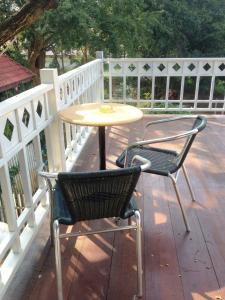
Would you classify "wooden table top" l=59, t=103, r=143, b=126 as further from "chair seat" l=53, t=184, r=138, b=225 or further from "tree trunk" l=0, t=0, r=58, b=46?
"tree trunk" l=0, t=0, r=58, b=46

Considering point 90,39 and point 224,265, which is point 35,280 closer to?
point 224,265

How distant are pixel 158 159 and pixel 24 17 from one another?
9.75 feet

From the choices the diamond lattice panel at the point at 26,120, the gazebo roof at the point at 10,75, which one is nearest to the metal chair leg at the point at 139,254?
the diamond lattice panel at the point at 26,120

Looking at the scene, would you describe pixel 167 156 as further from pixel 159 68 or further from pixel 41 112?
pixel 159 68

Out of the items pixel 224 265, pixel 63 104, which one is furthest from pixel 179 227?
pixel 63 104

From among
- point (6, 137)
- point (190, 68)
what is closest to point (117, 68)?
point (190, 68)

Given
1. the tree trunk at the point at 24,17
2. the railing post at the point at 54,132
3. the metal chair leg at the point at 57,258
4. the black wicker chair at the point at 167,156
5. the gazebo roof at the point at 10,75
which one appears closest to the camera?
the metal chair leg at the point at 57,258

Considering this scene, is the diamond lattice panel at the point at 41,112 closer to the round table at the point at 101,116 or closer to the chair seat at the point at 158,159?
the round table at the point at 101,116

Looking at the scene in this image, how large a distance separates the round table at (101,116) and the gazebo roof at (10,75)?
17.2 ft

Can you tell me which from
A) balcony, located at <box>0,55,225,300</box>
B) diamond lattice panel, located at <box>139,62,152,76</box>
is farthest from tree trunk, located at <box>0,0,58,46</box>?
diamond lattice panel, located at <box>139,62,152,76</box>

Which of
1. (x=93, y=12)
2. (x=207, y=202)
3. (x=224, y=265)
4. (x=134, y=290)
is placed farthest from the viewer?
(x=93, y=12)

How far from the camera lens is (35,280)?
1635 mm

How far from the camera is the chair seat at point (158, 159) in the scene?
6.38 ft

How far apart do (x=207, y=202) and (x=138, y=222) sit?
111 centimetres
